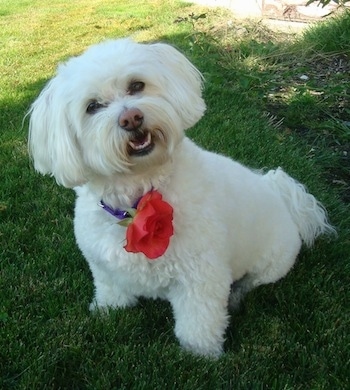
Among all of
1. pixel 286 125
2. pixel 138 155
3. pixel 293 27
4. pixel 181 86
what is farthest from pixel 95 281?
pixel 293 27

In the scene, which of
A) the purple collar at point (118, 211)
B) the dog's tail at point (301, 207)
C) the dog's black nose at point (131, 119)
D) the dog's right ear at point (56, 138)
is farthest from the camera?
the dog's tail at point (301, 207)

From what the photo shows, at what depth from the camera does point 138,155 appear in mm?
1926

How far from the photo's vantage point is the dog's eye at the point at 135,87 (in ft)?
6.53

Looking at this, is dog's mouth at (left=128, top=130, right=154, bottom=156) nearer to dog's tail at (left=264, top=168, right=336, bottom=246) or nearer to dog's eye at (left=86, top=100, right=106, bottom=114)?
dog's eye at (left=86, top=100, right=106, bottom=114)

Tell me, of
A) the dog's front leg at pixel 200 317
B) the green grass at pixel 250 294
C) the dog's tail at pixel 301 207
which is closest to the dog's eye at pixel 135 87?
the dog's front leg at pixel 200 317

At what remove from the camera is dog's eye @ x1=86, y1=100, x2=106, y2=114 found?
1968 mm

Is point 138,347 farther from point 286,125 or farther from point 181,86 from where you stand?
point 286,125

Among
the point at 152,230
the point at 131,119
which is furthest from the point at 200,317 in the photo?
the point at 131,119

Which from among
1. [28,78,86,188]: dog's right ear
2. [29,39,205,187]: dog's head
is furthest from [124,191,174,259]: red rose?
[28,78,86,188]: dog's right ear

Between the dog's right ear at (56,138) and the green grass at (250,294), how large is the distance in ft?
2.48

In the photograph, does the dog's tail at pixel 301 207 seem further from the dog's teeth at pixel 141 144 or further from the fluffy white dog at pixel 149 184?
the dog's teeth at pixel 141 144

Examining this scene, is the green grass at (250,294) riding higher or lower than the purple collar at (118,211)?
lower

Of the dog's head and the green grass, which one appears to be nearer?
the dog's head

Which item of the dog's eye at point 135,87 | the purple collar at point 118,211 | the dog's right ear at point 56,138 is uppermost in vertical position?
the dog's eye at point 135,87
